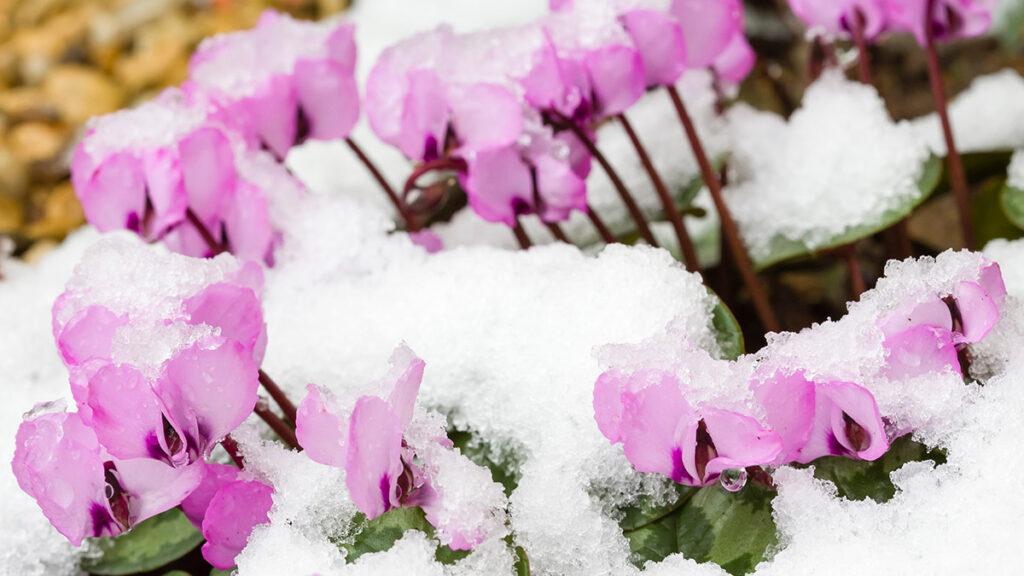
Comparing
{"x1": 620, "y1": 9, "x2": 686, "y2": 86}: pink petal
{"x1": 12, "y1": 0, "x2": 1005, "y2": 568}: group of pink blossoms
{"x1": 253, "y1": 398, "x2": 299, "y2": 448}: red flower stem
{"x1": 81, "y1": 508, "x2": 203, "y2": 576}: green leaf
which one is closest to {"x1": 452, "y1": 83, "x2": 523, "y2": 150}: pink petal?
{"x1": 12, "y1": 0, "x2": 1005, "y2": 568}: group of pink blossoms

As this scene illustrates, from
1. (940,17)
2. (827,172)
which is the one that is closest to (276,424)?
(827,172)

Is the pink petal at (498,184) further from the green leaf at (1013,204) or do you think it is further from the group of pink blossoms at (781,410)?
the green leaf at (1013,204)

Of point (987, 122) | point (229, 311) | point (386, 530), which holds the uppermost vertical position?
point (229, 311)

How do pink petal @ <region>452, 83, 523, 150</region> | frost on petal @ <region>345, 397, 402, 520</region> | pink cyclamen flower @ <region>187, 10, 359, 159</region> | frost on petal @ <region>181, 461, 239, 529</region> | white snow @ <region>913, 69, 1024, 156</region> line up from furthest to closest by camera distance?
1. white snow @ <region>913, 69, 1024, 156</region>
2. pink cyclamen flower @ <region>187, 10, 359, 159</region>
3. pink petal @ <region>452, 83, 523, 150</region>
4. frost on petal @ <region>181, 461, 239, 529</region>
5. frost on petal @ <region>345, 397, 402, 520</region>

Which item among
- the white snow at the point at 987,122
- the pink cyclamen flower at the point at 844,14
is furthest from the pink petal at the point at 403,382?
the white snow at the point at 987,122

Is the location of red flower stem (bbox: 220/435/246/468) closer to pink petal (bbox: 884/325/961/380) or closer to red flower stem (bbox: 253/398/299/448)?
red flower stem (bbox: 253/398/299/448)

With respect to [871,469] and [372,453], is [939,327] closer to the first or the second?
[871,469]
